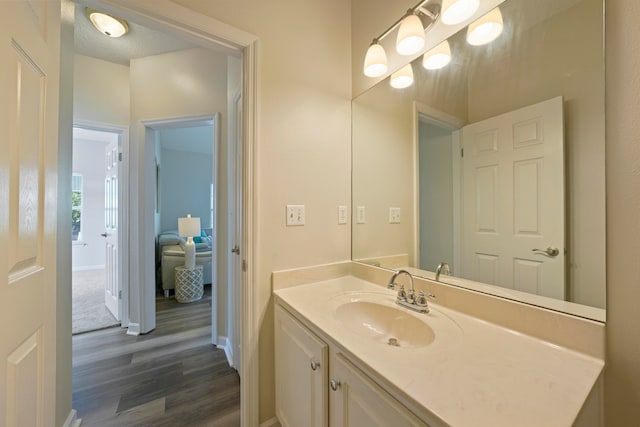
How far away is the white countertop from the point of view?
509 mm

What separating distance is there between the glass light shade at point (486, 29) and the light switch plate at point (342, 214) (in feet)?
3.37

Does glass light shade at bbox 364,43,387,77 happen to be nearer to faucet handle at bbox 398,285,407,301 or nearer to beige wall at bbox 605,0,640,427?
beige wall at bbox 605,0,640,427

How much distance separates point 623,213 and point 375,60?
1233mm

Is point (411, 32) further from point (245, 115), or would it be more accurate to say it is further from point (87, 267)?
point (87, 267)

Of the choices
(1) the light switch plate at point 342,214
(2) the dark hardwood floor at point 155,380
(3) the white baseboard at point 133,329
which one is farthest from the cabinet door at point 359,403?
(3) the white baseboard at point 133,329

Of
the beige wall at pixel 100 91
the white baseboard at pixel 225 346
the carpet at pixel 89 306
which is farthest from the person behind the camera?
the carpet at pixel 89 306

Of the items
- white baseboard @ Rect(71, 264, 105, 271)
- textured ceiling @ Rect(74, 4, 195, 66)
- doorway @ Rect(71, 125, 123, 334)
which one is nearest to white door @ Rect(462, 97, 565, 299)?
textured ceiling @ Rect(74, 4, 195, 66)

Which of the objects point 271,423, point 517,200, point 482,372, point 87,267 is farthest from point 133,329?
point 87,267

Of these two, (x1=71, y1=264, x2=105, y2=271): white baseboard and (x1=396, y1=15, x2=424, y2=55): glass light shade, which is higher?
(x1=396, y1=15, x2=424, y2=55): glass light shade

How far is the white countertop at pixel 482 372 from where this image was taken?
1.67 ft

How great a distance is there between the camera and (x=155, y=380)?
181cm

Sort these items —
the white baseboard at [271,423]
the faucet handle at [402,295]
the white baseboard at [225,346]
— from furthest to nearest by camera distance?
the white baseboard at [225,346] < the white baseboard at [271,423] < the faucet handle at [402,295]

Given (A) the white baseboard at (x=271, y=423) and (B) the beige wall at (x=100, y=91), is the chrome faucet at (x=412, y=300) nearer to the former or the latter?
(A) the white baseboard at (x=271, y=423)

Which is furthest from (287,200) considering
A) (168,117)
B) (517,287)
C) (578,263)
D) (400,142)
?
(168,117)
